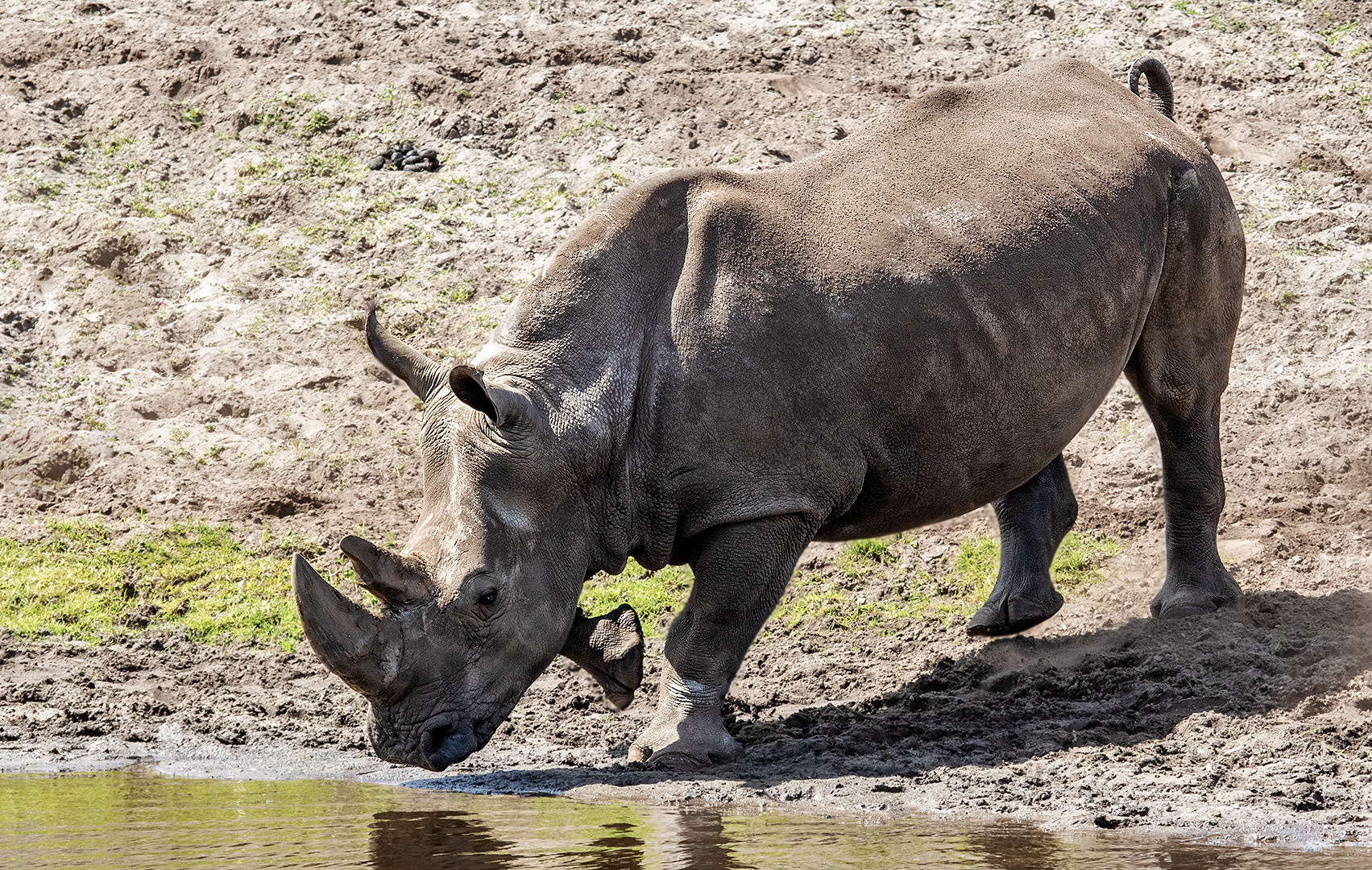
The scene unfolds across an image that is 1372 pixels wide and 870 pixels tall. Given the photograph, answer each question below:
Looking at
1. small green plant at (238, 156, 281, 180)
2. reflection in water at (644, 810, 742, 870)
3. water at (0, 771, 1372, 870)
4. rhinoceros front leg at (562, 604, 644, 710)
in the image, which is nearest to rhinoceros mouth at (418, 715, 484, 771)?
water at (0, 771, 1372, 870)

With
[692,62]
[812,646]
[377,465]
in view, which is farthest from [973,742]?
[692,62]

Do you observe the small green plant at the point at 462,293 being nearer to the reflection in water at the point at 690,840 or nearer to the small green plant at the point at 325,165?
the small green plant at the point at 325,165

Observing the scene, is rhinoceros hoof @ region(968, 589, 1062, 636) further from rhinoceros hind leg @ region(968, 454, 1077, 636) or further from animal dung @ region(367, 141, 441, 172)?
animal dung @ region(367, 141, 441, 172)

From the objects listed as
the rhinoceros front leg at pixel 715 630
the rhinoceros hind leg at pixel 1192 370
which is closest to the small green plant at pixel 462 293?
the rhinoceros hind leg at pixel 1192 370

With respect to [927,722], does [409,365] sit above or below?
above

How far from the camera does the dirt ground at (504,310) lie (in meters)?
5.94

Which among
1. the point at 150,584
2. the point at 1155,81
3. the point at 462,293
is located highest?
the point at 1155,81

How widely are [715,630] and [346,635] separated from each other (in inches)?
54.9

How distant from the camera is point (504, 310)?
10742mm

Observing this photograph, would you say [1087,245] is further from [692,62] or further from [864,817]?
[692,62]

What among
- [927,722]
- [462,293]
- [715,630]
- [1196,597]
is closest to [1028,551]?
[1196,597]

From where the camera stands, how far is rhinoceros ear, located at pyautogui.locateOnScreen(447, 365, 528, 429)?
17.7 ft

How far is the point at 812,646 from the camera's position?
760 centimetres

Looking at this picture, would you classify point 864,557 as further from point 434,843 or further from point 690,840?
point 434,843
